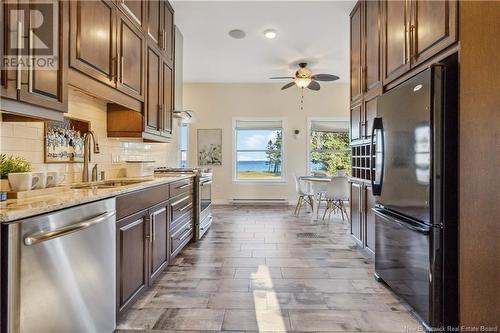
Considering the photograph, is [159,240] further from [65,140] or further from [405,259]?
[405,259]

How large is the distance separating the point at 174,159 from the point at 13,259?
13.9 ft

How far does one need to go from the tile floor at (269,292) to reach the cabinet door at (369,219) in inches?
8.9

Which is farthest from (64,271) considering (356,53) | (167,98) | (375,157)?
(356,53)

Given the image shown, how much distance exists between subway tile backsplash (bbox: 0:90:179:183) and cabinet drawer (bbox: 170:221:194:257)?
0.87 m

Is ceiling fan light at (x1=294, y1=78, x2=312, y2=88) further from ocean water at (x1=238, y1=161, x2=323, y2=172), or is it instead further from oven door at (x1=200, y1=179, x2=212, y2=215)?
oven door at (x1=200, y1=179, x2=212, y2=215)

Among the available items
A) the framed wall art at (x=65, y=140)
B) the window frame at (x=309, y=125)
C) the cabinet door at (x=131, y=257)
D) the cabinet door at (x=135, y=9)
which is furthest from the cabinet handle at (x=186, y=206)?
the window frame at (x=309, y=125)

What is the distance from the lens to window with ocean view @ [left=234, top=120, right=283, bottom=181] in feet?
24.0

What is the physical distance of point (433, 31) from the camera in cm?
187

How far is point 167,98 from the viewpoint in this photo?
3.62 m

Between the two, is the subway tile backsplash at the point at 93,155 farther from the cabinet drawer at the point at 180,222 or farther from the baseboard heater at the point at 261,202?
the baseboard heater at the point at 261,202

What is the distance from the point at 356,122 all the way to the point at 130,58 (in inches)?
99.7

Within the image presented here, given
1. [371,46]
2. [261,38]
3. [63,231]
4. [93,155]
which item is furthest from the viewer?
[261,38]

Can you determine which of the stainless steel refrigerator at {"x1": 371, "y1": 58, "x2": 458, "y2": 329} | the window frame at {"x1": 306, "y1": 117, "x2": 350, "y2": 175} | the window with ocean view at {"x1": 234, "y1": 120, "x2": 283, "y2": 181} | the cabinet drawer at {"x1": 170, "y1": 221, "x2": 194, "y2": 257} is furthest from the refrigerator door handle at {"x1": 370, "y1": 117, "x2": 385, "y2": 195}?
the window with ocean view at {"x1": 234, "y1": 120, "x2": 283, "y2": 181}

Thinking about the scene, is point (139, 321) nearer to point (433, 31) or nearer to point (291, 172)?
point (433, 31)
